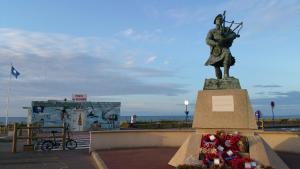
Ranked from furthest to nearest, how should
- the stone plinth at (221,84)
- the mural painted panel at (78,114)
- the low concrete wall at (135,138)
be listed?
the mural painted panel at (78,114)
the low concrete wall at (135,138)
the stone plinth at (221,84)

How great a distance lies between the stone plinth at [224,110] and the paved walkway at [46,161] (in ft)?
14.7

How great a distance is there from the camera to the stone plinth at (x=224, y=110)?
1377 cm

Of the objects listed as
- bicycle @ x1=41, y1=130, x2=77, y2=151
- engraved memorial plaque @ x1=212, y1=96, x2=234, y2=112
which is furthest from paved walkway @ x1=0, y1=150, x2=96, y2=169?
engraved memorial plaque @ x1=212, y1=96, x2=234, y2=112

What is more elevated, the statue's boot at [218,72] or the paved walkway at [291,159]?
A: the statue's boot at [218,72]

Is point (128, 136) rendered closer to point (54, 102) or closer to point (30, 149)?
point (30, 149)

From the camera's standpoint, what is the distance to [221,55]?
15188 mm

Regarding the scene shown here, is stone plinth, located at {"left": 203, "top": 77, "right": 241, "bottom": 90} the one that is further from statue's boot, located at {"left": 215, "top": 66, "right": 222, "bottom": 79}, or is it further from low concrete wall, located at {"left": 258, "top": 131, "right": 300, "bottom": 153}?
low concrete wall, located at {"left": 258, "top": 131, "right": 300, "bottom": 153}

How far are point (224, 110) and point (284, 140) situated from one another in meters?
5.49

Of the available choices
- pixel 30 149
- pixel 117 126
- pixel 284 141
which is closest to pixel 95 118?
pixel 117 126

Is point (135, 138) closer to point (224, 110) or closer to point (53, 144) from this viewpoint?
point (53, 144)

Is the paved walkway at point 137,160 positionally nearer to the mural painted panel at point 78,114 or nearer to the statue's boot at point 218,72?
the statue's boot at point 218,72

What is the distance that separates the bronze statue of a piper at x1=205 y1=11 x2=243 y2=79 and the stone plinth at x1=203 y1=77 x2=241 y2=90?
1.15 ft

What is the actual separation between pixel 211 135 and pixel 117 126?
101ft

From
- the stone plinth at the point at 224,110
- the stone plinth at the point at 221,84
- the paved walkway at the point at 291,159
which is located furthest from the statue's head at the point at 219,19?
the paved walkway at the point at 291,159
